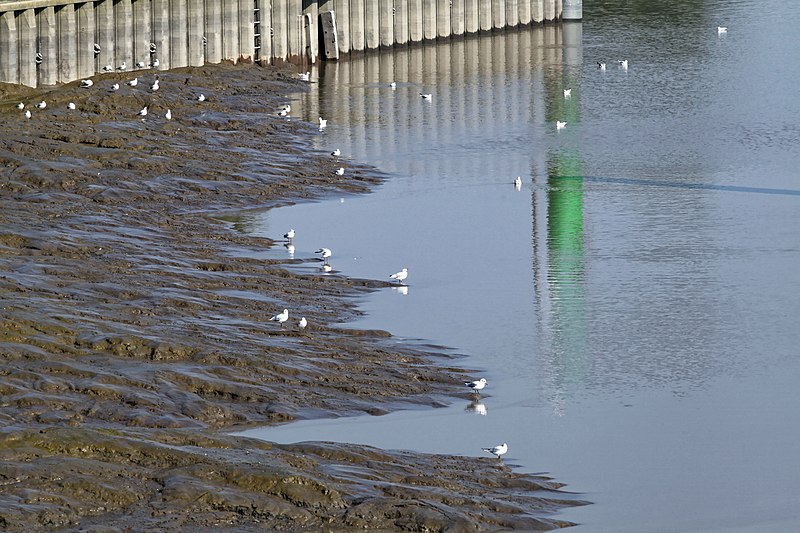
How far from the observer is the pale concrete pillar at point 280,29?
5631cm

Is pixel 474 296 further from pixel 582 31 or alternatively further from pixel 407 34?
pixel 582 31

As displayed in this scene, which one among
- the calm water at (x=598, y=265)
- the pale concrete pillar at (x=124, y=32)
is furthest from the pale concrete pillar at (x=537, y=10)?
the pale concrete pillar at (x=124, y=32)

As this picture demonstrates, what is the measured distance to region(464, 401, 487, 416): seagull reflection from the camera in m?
18.8

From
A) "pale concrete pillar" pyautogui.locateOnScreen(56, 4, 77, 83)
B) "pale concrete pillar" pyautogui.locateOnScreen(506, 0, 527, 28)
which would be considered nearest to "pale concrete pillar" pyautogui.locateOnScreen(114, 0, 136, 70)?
"pale concrete pillar" pyautogui.locateOnScreen(56, 4, 77, 83)

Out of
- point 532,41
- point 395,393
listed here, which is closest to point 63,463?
point 395,393

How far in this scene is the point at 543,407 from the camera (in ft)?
62.8

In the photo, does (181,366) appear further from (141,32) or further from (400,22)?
(400,22)

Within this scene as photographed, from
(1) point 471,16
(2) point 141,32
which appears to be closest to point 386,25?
(1) point 471,16

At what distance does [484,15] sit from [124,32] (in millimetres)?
24326

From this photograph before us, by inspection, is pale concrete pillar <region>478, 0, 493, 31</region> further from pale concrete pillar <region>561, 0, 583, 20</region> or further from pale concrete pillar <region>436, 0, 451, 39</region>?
pale concrete pillar <region>561, 0, 583, 20</region>

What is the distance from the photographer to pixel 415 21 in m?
64.9

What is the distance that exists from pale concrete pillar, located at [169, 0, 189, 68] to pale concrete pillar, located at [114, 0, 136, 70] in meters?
2.07

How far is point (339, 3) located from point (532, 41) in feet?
38.6

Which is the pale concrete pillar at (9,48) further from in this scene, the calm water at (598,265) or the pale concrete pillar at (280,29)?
the pale concrete pillar at (280,29)
